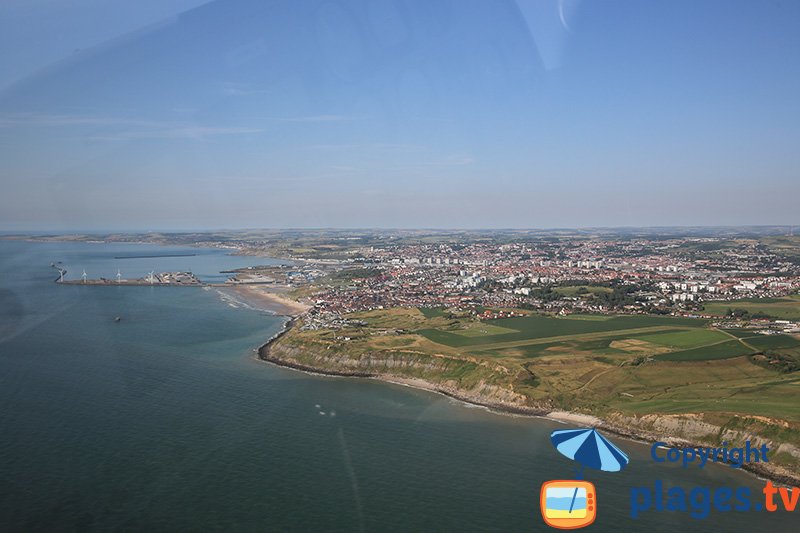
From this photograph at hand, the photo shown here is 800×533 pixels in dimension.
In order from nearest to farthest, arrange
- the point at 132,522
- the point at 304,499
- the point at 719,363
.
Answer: the point at 132,522 < the point at 304,499 < the point at 719,363

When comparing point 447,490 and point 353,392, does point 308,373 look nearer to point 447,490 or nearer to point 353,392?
point 353,392

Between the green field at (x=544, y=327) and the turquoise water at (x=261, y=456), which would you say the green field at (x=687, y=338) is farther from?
the turquoise water at (x=261, y=456)

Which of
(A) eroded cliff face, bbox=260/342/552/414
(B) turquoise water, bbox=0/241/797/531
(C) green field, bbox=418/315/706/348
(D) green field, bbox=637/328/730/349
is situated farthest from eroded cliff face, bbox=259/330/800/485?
(D) green field, bbox=637/328/730/349

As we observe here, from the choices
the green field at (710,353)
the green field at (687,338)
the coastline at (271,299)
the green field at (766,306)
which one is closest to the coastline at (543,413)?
the green field at (710,353)

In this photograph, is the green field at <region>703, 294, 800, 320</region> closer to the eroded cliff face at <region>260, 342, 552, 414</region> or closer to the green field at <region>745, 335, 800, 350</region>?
the green field at <region>745, 335, 800, 350</region>

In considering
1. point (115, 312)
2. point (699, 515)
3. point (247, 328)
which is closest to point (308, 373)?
point (247, 328)

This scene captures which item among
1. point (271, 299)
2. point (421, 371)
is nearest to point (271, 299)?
point (271, 299)

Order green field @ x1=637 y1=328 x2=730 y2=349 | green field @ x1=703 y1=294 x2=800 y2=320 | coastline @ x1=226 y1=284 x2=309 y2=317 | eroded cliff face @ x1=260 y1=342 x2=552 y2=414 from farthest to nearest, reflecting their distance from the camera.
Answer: coastline @ x1=226 y1=284 x2=309 y2=317 < green field @ x1=703 y1=294 x2=800 y2=320 < green field @ x1=637 y1=328 x2=730 y2=349 < eroded cliff face @ x1=260 y1=342 x2=552 y2=414
